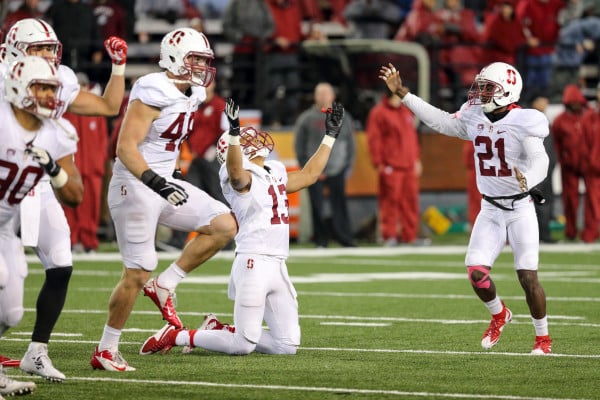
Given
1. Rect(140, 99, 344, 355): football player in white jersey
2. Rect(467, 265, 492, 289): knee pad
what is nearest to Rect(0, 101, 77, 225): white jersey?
Rect(140, 99, 344, 355): football player in white jersey

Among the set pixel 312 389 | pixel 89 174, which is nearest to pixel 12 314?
pixel 312 389

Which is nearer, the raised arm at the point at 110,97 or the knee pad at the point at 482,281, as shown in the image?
the raised arm at the point at 110,97

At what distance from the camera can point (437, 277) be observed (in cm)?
1347

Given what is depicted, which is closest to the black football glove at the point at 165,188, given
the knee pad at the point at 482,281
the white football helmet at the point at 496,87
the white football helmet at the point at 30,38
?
the white football helmet at the point at 30,38

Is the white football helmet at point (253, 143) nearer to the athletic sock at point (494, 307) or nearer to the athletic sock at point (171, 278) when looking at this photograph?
the athletic sock at point (171, 278)

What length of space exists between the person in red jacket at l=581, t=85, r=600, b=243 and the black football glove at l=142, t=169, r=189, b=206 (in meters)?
11.2

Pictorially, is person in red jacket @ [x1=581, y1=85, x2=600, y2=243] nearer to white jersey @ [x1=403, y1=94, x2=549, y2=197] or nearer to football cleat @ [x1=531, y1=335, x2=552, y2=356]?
white jersey @ [x1=403, y1=94, x2=549, y2=197]

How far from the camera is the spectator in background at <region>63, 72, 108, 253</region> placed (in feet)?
51.0

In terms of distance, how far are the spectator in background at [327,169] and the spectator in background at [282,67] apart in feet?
2.68

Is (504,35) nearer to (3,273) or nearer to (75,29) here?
(75,29)

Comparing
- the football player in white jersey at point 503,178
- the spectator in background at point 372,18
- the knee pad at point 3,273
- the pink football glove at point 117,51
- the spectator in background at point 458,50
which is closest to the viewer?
the knee pad at point 3,273

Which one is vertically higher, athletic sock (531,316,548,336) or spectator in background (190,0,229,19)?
spectator in background (190,0,229,19)

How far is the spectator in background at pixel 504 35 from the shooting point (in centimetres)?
1919

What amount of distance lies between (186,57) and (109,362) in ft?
5.66
